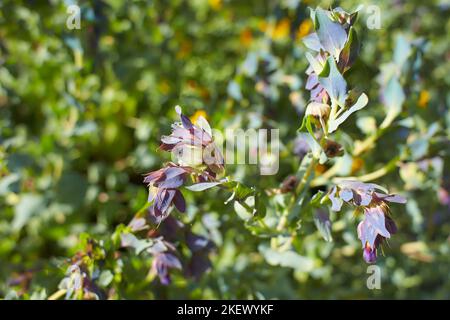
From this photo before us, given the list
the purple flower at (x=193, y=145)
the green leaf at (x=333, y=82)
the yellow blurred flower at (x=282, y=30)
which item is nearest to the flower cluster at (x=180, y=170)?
the purple flower at (x=193, y=145)

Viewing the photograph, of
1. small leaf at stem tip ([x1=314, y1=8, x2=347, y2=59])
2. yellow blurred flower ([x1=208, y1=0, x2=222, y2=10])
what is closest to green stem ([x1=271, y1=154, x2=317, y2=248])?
small leaf at stem tip ([x1=314, y1=8, x2=347, y2=59])

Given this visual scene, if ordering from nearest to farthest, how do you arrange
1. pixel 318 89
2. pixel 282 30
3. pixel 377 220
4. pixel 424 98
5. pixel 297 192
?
pixel 377 220
pixel 318 89
pixel 297 192
pixel 424 98
pixel 282 30

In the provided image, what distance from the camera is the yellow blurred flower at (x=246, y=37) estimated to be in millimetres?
2461

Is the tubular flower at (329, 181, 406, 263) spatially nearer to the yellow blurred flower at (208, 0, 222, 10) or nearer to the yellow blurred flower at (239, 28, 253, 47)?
the yellow blurred flower at (239, 28, 253, 47)

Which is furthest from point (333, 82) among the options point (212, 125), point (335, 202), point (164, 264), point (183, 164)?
point (212, 125)

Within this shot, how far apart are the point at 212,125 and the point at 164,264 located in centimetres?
56

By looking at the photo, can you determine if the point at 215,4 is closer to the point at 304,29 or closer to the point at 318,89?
the point at 304,29

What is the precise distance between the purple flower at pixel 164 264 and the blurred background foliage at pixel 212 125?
10cm

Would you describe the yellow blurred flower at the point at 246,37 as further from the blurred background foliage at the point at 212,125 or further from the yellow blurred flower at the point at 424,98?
the yellow blurred flower at the point at 424,98

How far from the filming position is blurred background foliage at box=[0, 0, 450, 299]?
65.9 inches

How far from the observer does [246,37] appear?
8.19 ft

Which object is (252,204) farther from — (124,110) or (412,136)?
(124,110)

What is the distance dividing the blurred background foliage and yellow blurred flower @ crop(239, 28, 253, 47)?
0.12 feet
